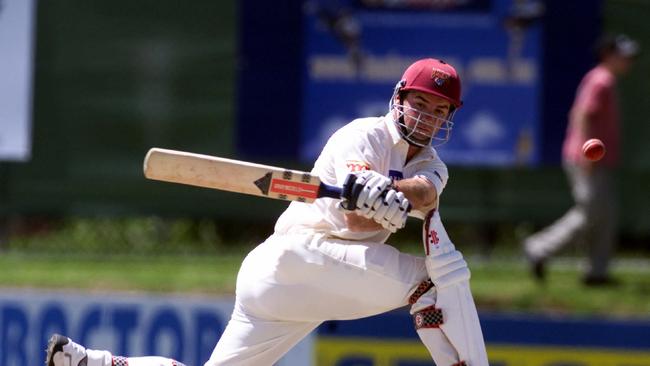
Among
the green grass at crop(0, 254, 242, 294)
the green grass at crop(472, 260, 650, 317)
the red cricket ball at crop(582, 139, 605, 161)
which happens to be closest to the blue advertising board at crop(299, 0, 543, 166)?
the green grass at crop(472, 260, 650, 317)

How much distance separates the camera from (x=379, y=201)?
5023 mm

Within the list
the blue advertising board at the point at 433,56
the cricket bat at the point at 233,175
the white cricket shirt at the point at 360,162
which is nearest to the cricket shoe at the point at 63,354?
the cricket bat at the point at 233,175

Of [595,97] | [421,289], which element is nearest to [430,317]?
[421,289]

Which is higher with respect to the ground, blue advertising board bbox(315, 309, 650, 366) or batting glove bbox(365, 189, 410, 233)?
batting glove bbox(365, 189, 410, 233)

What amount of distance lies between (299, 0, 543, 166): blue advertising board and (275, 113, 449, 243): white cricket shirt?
13.7 ft

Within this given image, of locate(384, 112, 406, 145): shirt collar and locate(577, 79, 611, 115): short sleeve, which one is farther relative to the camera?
locate(577, 79, 611, 115): short sleeve

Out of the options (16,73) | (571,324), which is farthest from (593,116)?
(16,73)

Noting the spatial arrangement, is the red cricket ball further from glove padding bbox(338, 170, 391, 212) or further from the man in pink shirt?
the man in pink shirt

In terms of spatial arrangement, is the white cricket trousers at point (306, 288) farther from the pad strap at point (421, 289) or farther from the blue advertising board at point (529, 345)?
the blue advertising board at point (529, 345)

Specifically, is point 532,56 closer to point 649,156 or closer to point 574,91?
point 574,91

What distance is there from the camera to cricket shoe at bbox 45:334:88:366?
545cm

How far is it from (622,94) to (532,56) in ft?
2.48

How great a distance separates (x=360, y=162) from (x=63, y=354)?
1390 millimetres

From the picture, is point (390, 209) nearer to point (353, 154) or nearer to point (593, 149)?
point (353, 154)
